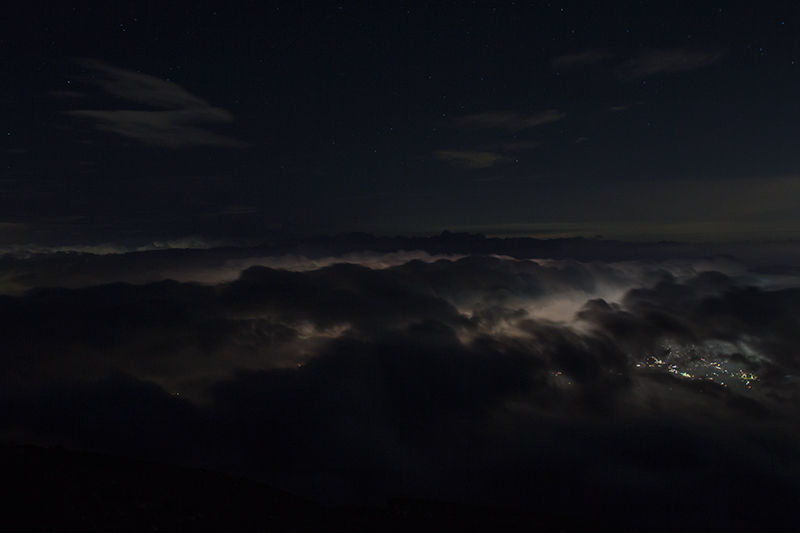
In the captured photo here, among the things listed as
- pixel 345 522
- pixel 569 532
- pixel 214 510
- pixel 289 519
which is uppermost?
pixel 214 510

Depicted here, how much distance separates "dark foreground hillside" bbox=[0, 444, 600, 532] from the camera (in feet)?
139

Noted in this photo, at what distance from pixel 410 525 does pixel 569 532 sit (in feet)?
239

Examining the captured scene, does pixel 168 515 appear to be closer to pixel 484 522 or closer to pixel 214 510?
pixel 214 510

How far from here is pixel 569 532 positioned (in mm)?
141125

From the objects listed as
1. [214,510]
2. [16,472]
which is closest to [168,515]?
[16,472]

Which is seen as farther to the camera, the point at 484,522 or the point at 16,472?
the point at 484,522

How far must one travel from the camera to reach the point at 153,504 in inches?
2240

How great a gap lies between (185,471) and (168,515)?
2517 inches

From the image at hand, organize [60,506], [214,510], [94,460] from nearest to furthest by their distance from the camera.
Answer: [60,506] → [214,510] → [94,460]

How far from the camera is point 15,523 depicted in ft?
121

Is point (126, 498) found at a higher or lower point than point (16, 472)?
lower

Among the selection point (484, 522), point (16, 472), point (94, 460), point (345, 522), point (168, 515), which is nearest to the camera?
point (16, 472)

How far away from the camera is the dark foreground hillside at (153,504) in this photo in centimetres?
4234

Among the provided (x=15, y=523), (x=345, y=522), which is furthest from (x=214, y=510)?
(x=15, y=523)
